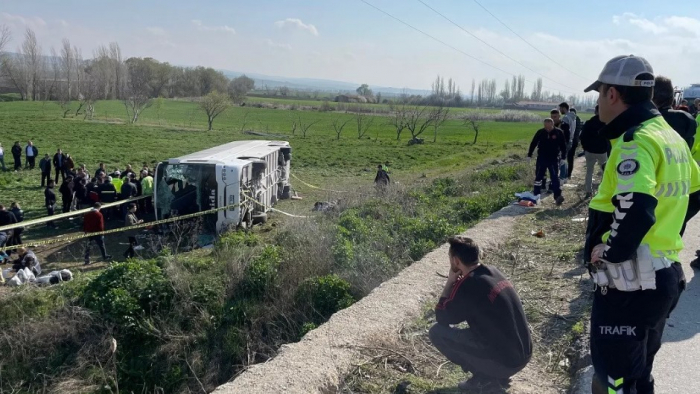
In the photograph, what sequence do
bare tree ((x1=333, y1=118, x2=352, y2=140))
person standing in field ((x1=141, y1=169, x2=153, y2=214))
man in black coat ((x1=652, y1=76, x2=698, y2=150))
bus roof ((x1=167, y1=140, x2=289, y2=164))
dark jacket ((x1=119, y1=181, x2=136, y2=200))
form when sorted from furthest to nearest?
1. bare tree ((x1=333, y1=118, x2=352, y2=140))
2. person standing in field ((x1=141, y1=169, x2=153, y2=214))
3. dark jacket ((x1=119, y1=181, x2=136, y2=200))
4. bus roof ((x1=167, y1=140, x2=289, y2=164))
5. man in black coat ((x1=652, y1=76, x2=698, y2=150))

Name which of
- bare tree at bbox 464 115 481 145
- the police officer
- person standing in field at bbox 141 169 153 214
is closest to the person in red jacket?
person standing in field at bbox 141 169 153 214

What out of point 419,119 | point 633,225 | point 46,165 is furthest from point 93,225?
point 419,119

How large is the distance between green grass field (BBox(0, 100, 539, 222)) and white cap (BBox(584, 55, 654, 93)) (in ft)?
60.3

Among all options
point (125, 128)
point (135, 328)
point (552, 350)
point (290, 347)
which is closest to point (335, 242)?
point (135, 328)

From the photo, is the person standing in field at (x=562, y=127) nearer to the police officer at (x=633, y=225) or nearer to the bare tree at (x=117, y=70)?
the police officer at (x=633, y=225)

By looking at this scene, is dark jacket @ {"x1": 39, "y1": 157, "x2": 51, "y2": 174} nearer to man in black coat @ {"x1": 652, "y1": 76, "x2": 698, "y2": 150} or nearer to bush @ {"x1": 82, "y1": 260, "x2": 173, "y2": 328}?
bush @ {"x1": 82, "y1": 260, "x2": 173, "y2": 328}

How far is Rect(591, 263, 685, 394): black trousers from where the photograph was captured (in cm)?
278

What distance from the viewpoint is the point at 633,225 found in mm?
2600

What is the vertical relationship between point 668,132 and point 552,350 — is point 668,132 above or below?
above

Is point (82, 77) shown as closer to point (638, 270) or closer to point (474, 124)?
point (474, 124)

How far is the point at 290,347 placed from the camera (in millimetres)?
5438

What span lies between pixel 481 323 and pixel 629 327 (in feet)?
4.69

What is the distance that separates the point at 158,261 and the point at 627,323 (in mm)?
8329

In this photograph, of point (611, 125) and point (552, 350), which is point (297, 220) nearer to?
point (552, 350)
